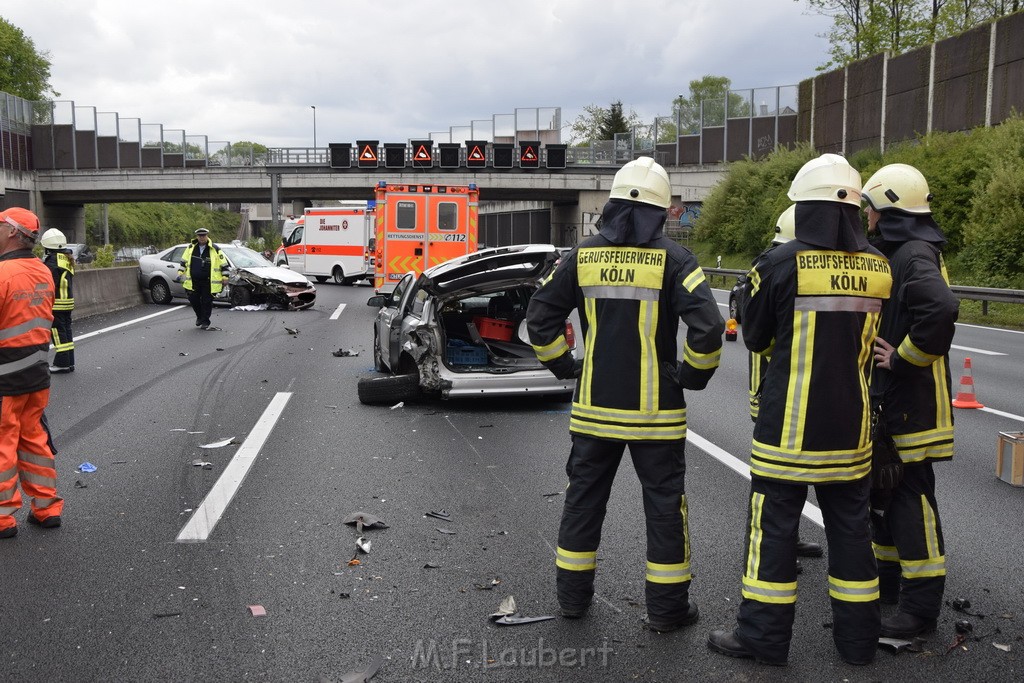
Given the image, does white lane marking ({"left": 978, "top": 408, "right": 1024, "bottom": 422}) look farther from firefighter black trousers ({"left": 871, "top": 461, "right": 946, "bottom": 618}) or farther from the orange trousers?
the orange trousers

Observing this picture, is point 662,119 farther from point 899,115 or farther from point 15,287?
point 15,287

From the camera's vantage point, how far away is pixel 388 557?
554 cm

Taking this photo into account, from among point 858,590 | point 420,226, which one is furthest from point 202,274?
point 858,590

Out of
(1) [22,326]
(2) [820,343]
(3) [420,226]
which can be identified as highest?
(3) [420,226]

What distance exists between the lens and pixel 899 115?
3844 centimetres

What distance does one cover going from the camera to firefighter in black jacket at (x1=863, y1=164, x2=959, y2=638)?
4414 millimetres

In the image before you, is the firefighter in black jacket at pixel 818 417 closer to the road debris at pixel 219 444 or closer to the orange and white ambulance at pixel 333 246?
the road debris at pixel 219 444

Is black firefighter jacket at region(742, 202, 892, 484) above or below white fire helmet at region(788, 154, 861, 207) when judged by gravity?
below

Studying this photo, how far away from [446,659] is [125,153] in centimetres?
6200

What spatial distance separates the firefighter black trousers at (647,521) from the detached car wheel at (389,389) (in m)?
5.82

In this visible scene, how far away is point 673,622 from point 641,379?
41.9 inches

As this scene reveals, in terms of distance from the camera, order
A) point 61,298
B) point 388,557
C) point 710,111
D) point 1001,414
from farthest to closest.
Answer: point 710,111 → point 61,298 → point 1001,414 → point 388,557

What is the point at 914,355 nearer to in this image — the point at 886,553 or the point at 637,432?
the point at 886,553

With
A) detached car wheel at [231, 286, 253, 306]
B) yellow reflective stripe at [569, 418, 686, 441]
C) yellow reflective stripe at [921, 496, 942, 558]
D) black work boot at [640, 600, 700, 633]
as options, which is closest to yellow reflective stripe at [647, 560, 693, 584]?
black work boot at [640, 600, 700, 633]
